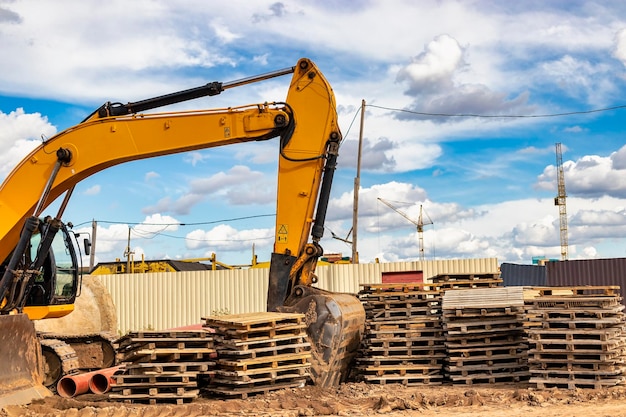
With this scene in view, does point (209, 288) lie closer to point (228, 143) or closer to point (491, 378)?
point (228, 143)

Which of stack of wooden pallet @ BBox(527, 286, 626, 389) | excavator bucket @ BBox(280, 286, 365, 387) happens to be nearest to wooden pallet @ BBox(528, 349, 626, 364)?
stack of wooden pallet @ BBox(527, 286, 626, 389)

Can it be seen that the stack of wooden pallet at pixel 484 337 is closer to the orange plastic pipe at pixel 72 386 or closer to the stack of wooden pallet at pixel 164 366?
the stack of wooden pallet at pixel 164 366

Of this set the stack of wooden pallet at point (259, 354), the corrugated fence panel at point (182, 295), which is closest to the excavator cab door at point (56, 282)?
the stack of wooden pallet at point (259, 354)

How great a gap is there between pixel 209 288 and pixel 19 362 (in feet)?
60.6

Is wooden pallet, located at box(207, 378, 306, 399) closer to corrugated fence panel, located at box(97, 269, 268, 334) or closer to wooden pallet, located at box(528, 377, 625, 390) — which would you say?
wooden pallet, located at box(528, 377, 625, 390)

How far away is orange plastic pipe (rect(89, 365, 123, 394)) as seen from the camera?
1359cm

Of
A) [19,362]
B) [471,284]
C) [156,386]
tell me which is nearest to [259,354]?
[156,386]

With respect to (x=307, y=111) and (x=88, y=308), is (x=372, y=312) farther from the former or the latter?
(x=88, y=308)

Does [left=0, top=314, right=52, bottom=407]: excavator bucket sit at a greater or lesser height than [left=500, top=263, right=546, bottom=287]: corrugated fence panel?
lesser

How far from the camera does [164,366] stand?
1243 cm

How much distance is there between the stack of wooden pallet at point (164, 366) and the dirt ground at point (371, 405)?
10.0 inches

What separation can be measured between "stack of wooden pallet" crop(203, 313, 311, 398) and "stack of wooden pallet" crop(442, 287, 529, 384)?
2802mm

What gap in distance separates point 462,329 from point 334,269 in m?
15.4

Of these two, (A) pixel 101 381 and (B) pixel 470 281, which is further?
(B) pixel 470 281
